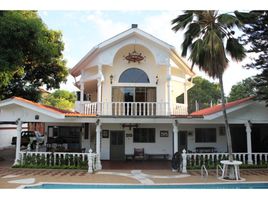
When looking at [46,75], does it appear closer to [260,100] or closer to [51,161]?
[51,161]

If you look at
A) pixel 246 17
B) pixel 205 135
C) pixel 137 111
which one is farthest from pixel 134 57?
pixel 205 135

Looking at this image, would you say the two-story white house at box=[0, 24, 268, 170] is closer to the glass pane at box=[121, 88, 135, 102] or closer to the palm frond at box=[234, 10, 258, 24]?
the glass pane at box=[121, 88, 135, 102]

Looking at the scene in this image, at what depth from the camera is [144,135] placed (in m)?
16.8

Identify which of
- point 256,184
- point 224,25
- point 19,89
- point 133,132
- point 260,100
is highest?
point 224,25

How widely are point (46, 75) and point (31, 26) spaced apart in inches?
301

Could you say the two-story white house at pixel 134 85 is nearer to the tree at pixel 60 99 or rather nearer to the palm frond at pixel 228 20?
the palm frond at pixel 228 20

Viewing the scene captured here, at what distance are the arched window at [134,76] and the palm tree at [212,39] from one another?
440 cm

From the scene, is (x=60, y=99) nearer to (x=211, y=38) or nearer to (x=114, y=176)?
(x=114, y=176)

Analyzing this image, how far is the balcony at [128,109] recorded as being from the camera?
569 inches

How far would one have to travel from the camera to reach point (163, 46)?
1508cm

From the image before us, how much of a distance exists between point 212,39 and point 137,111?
6.01m

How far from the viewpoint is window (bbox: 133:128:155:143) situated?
55.1 ft

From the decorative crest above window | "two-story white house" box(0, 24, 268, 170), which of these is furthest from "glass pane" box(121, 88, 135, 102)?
the decorative crest above window
